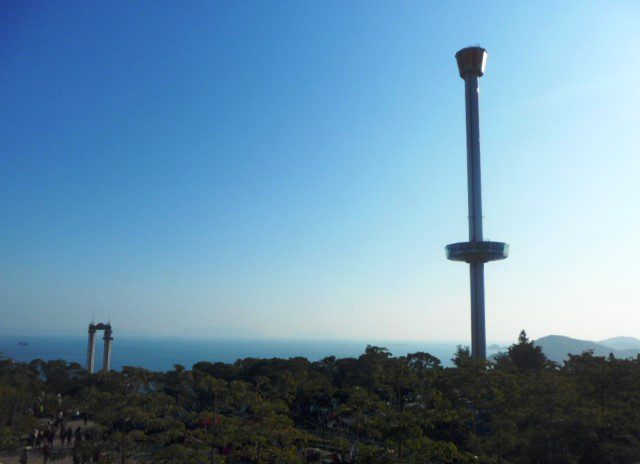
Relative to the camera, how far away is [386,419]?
18062mm

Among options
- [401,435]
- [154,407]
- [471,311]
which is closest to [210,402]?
[154,407]

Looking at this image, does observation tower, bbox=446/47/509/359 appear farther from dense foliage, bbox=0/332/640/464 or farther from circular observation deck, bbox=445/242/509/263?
dense foliage, bbox=0/332/640/464

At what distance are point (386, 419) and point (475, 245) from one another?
53739 millimetres

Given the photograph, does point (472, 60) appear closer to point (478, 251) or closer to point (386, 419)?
point (478, 251)

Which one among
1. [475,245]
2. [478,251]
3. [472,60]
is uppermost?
[472,60]

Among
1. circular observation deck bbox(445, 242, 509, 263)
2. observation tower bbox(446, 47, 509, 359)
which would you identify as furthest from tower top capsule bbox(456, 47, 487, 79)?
circular observation deck bbox(445, 242, 509, 263)

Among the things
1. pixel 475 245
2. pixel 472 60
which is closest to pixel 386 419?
pixel 475 245

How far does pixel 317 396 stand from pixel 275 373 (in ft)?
13.9

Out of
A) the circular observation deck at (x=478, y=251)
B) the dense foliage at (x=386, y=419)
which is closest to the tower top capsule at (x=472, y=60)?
the circular observation deck at (x=478, y=251)

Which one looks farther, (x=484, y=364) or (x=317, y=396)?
(x=317, y=396)

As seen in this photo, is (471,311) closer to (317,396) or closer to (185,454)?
(317,396)

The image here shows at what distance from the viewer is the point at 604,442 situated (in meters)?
21.6

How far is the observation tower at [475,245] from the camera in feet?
225

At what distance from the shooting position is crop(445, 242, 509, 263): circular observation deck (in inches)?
2677
